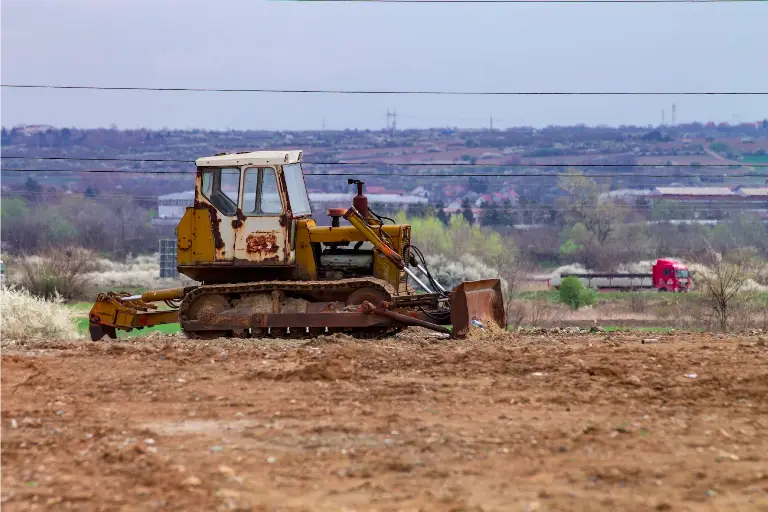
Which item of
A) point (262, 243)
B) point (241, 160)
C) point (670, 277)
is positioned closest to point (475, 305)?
point (262, 243)

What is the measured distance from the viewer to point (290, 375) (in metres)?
14.0

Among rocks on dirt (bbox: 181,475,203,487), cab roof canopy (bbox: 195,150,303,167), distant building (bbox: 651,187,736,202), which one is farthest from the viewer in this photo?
distant building (bbox: 651,187,736,202)

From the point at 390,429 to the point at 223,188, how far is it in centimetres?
912

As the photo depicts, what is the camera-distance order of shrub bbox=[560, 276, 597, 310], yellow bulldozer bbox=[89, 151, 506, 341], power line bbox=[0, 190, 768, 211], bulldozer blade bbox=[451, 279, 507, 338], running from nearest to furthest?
bulldozer blade bbox=[451, 279, 507, 338], yellow bulldozer bbox=[89, 151, 506, 341], shrub bbox=[560, 276, 597, 310], power line bbox=[0, 190, 768, 211]

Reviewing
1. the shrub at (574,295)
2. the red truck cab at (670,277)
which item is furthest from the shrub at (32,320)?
the red truck cab at (670,277)

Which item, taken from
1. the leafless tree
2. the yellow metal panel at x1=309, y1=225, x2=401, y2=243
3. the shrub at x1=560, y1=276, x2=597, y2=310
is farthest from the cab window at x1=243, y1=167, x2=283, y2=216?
the shrub at x1=560, y1=276, x2=597, y2=310

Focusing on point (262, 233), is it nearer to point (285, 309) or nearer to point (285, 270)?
point (285, 270)

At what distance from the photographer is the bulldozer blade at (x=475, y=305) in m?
18.4

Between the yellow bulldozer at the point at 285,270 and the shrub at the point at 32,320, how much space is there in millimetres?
6994

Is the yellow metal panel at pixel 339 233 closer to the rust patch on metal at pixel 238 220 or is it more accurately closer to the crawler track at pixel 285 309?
the crawler track at pixel 285 309

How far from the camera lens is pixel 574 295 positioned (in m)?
63.8

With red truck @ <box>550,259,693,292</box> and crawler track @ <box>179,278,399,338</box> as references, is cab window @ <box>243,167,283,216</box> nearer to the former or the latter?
crawler track @ <box>179,278,399,338</box>

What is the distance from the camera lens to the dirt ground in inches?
347

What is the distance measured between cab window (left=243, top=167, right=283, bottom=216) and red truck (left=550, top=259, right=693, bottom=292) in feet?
155
